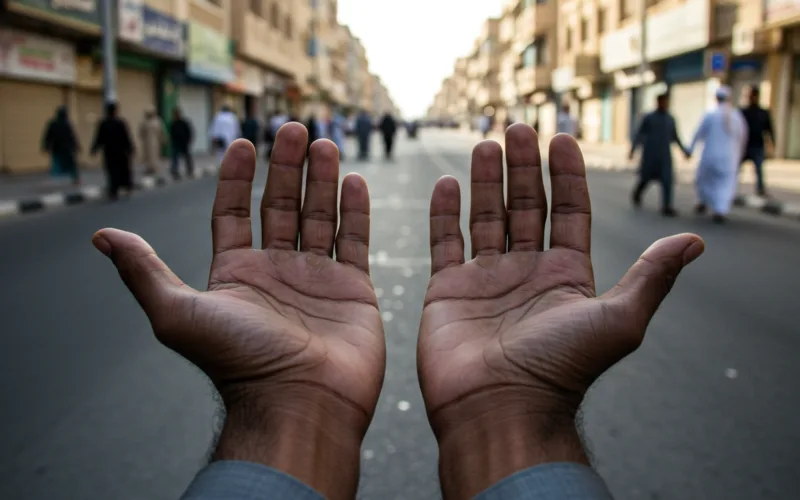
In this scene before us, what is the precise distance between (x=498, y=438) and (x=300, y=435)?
466 millimetres

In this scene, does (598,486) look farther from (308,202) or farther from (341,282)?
(308,202)

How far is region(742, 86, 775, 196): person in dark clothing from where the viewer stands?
1316 centimetres

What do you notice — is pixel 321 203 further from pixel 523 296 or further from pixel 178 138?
pixel 178 138

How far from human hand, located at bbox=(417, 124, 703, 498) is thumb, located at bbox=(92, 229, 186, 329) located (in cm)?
71

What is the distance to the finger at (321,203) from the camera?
246 cm

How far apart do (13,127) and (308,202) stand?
19.3 m

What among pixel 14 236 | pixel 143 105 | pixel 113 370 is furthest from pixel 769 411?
pixel 143 105


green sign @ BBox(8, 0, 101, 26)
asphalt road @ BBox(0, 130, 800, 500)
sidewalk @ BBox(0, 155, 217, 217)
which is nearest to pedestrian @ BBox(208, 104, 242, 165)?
sidewalk @ BBox(0, 155, 217, 217)

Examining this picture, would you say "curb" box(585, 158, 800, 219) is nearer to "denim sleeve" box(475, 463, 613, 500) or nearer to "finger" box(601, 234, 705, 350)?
"finger" box(601, 234, 705, 350)

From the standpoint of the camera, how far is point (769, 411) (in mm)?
3588

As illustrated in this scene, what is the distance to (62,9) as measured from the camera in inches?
730

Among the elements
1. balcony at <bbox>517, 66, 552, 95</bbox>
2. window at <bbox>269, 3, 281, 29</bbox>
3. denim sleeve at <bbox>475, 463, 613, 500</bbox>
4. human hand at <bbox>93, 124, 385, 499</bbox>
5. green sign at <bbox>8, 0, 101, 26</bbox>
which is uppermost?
window at <bbox>269, 3, 281, 29</bbox>

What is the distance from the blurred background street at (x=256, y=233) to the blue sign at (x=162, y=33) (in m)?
0.10

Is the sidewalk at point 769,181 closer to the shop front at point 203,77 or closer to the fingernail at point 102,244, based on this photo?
the fingernail at point 102,244
